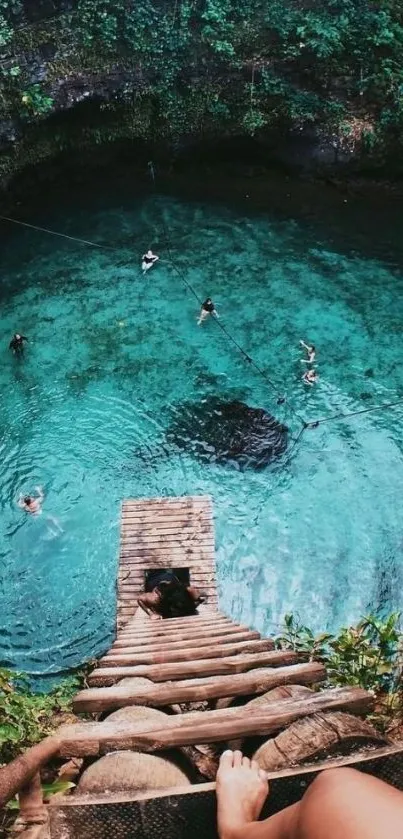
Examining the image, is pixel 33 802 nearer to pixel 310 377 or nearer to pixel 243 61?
pixel 310 377

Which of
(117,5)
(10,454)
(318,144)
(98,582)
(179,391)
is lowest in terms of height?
(98,582)

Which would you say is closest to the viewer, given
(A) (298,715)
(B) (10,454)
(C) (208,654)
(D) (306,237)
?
(A) (298,715)

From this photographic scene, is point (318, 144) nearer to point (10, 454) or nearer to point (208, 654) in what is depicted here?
point (10, 454)

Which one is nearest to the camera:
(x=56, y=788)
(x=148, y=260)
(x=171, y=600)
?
(x=56, y=788)

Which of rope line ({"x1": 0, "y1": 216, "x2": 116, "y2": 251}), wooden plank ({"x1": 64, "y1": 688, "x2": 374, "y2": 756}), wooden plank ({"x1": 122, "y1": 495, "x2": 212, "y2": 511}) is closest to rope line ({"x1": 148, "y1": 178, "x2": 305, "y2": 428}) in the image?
rope line ({"x1": 0, "y1": 216, "x2": 116, "y2": 251})

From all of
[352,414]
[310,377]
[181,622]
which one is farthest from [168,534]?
[310,377]

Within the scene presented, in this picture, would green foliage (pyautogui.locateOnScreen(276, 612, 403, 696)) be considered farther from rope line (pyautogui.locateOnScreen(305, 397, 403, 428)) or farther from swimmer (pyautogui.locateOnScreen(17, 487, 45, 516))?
swimmer (pyautogui.locateOnScreen(17, 487, 45, 516))

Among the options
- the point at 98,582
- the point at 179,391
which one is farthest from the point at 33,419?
the point at 98,582
